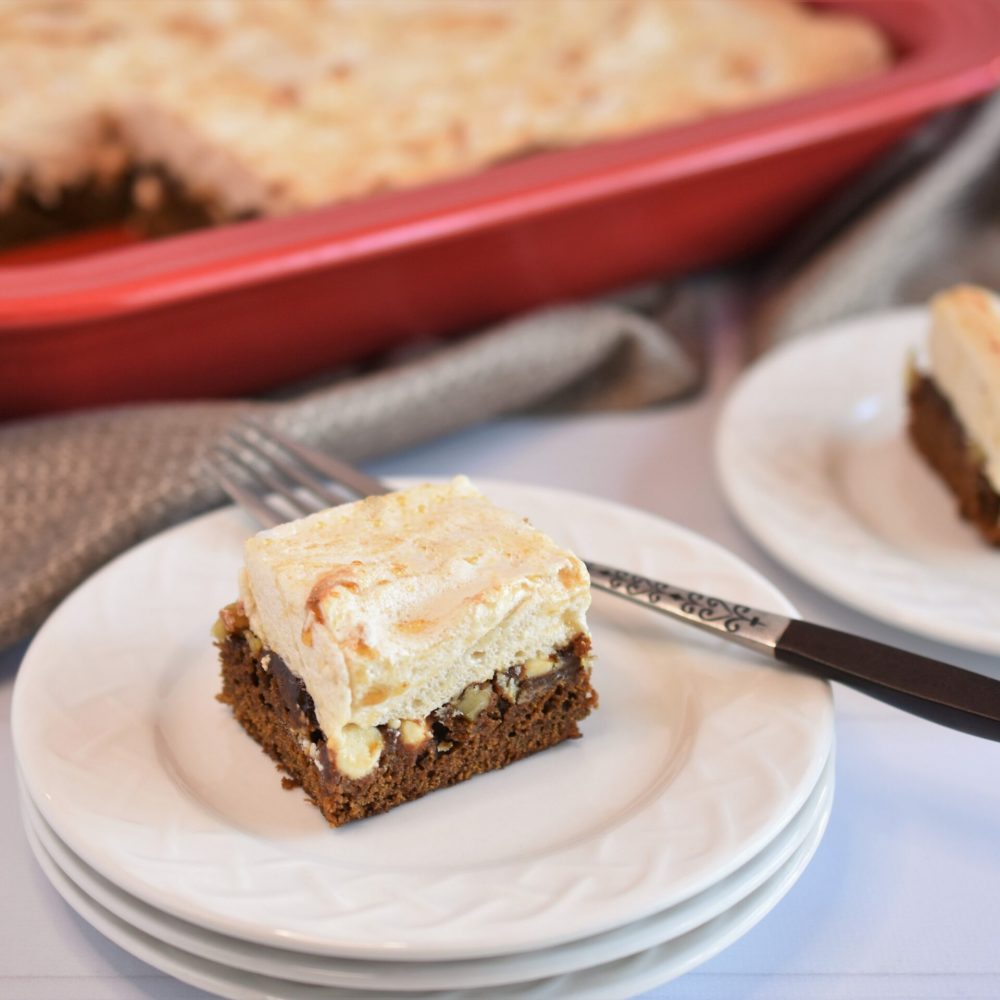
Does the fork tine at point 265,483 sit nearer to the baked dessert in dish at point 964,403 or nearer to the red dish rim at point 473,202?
the red dish rim at point 473,202

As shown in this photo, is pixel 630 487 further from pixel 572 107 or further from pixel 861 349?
pixel 572 107

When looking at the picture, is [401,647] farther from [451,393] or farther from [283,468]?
[451,393]

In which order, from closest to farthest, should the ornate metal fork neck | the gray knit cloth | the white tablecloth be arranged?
the white tablecloth, the ornate metal fork neck, the gray knit cloth

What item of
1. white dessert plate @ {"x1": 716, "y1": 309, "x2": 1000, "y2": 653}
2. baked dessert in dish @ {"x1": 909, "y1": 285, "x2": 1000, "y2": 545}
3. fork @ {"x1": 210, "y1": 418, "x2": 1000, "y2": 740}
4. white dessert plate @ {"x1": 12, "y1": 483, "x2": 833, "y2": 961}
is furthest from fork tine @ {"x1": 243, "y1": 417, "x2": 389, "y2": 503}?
baked dessert in dish @ {"x1": 909, "y1": 285, "x2": 1000, "y2": 545}

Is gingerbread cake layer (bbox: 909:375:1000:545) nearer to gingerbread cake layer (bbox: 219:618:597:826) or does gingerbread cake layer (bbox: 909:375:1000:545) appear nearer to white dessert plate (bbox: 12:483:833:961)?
white dessert plate (bbox: 12:483:833:961)

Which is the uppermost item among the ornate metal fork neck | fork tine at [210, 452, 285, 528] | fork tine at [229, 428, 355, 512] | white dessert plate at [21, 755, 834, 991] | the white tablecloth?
fork tine at [229, 428, 355, 512]

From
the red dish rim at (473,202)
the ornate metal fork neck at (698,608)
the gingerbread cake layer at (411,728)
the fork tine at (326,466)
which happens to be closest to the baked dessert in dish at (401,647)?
the gingerbread cake layer at (411,728)
